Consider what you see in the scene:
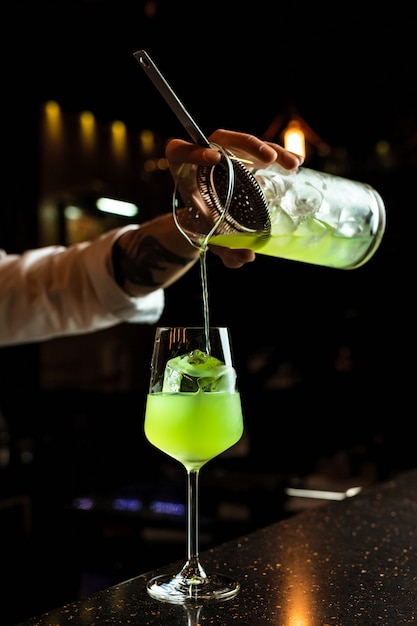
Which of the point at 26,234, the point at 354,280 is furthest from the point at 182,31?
the point at 354,280

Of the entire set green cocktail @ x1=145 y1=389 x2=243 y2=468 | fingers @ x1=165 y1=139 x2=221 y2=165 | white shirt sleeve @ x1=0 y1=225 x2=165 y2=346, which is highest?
fingers @ x1=165 y1=139 x2=221 y2=165

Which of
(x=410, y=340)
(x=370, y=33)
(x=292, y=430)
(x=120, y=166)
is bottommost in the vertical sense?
(x=292, y=430)

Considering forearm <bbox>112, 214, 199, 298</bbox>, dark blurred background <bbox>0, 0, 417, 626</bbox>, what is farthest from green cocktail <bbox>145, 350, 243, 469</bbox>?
dark blurred background <bbox>0, 0, 417, 626</bbox>

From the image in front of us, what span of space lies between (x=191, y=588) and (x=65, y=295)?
1180 mm

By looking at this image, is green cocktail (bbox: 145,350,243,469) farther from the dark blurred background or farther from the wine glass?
the dark blurred background

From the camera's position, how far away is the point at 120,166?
17.5 feet

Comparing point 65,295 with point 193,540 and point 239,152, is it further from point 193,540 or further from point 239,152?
point 193,540

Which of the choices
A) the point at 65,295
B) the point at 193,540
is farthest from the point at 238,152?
the point at 65,295

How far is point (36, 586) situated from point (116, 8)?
3.09 m

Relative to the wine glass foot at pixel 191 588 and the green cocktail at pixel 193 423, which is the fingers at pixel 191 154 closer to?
the green cocktail at pixel 193 423

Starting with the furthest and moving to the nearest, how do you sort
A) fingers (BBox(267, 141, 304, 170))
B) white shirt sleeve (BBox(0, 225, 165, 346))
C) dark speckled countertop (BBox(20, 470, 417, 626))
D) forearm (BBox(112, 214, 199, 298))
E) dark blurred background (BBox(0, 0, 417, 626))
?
dark blurred background (BBox(0, 0, 417, 626))
white shirt sleeve (BBox(0, 225, 165, 346))
forearm (BBox(112, 214, 199, 298))
fingers (BBox(267, 141, 304, 170))
dark speckled countertop (BBox(20, 470, 417, 626))

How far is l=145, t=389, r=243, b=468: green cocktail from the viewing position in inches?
41.9

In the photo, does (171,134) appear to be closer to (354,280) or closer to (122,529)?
(354,280)

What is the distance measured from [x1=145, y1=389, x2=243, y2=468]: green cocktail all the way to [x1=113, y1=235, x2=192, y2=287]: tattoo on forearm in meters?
0.63
